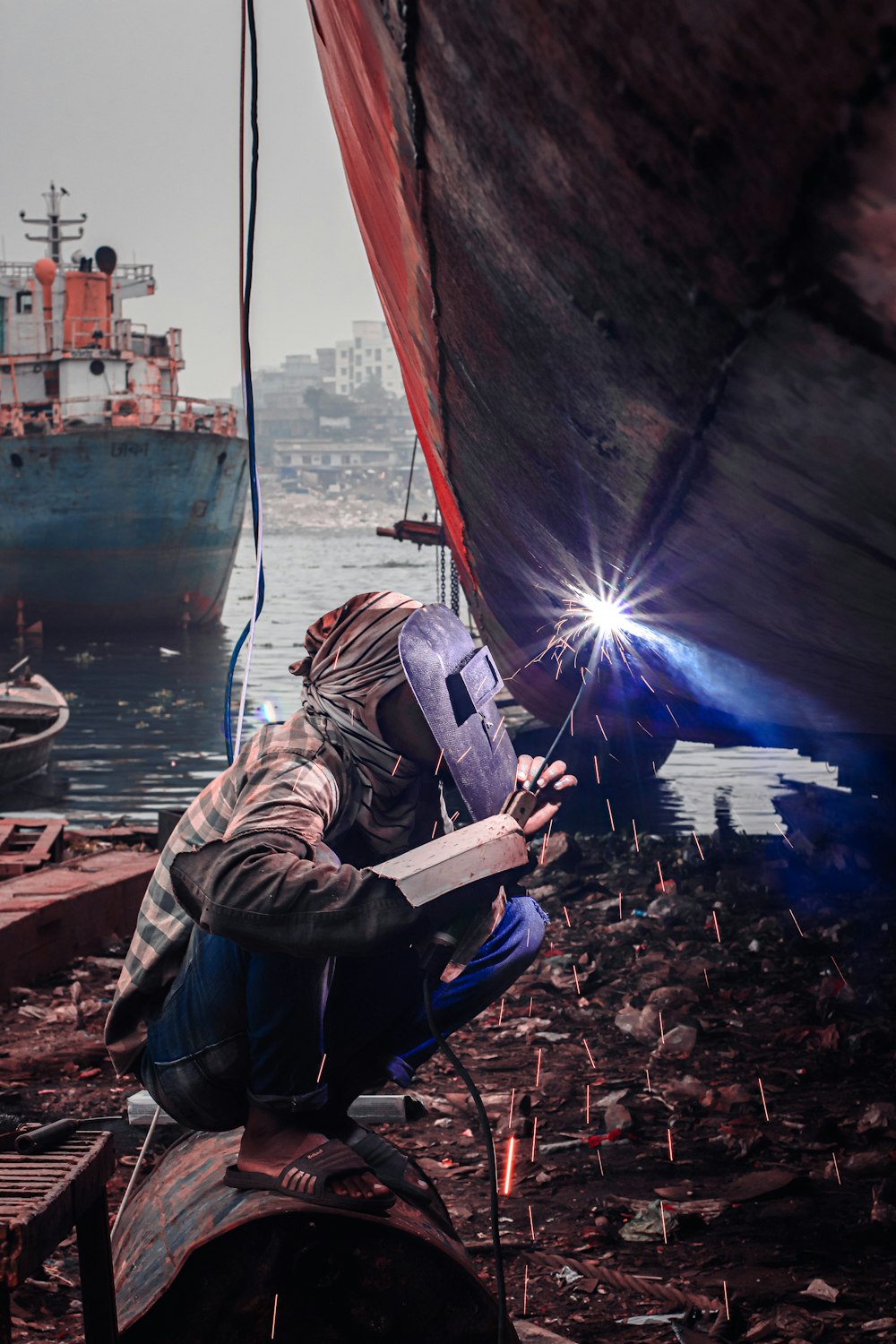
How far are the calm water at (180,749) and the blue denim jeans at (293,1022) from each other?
2.92ft

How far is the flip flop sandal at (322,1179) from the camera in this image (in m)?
2.47

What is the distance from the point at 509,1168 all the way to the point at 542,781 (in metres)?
1.61

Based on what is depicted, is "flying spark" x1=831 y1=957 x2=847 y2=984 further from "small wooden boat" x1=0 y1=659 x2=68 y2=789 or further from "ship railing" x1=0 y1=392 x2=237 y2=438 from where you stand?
"ship railing" x1=0 y1=392 x2=237 y2=438

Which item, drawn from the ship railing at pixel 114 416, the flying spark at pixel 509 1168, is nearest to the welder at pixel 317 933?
the flying spark at pixel 509 1168

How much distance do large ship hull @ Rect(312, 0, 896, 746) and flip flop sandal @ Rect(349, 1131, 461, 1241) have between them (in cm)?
146

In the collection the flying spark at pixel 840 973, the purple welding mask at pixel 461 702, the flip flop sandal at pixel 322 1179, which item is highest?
the purple welding mask at pixel 461 702

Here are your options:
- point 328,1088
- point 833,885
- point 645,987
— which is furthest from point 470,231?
point 833,885

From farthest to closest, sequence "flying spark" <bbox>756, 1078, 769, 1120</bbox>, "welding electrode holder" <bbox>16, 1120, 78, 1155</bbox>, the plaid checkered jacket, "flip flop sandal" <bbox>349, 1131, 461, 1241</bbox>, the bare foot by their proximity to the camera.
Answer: "flying spark" <bbox>756, 1078, 769, 1120</bbox> < "flip flop sandal" <bbox>349, 1131, 461, 1241</bbox> < the bare foot < the plaid checkered jacket < "welding electrode holder" <bbox>16, 1120, 78, 1155</bbox>

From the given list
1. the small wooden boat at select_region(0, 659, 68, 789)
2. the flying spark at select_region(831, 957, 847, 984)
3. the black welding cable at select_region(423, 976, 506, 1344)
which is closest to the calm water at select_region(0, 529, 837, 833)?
the small wooden boat at select_region(0, 659, 68, 789)

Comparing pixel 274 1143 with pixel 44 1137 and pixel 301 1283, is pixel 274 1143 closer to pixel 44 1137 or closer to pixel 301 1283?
pixel 301 1283

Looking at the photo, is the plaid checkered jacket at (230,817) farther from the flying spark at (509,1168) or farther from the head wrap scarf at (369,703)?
the flying spark at (509,1168)

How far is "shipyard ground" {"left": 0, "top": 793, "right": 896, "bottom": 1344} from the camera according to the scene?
115 inches

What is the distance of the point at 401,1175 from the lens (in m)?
2.77

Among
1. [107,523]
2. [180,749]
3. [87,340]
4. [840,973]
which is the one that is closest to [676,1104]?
[840,973]
